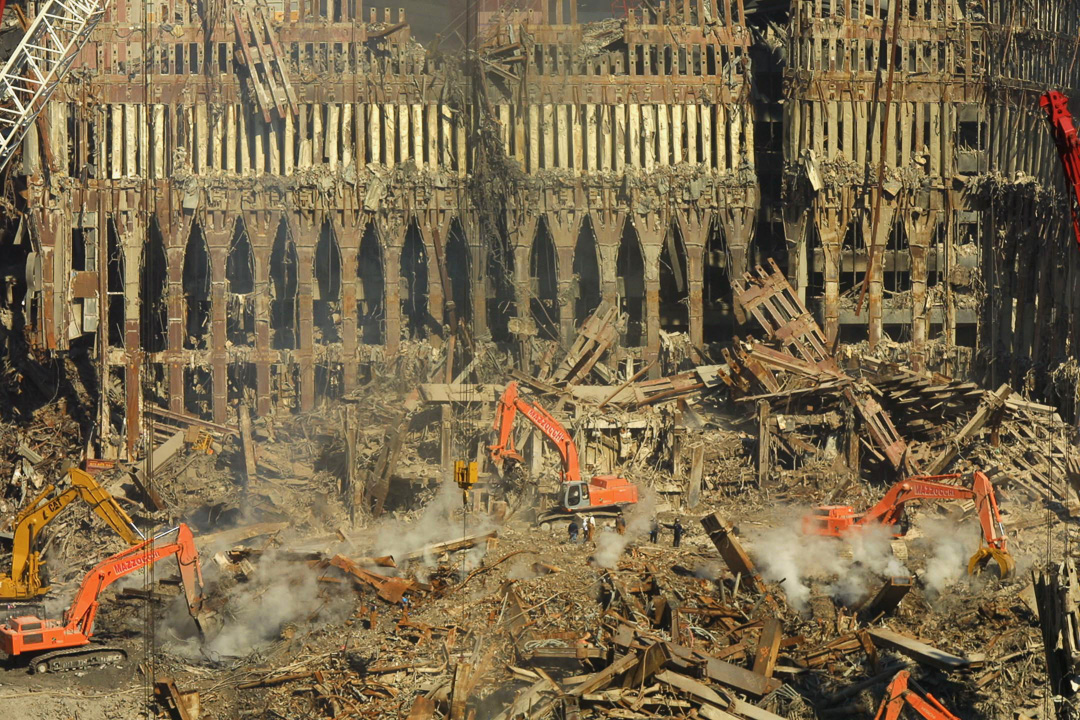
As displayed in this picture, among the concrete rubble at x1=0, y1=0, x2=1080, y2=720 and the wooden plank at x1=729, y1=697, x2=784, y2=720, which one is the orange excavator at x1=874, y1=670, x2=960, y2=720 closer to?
the wooden plank at x1=729, y1=697, x2=784, y2=720

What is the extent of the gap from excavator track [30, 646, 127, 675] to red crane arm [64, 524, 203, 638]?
0.37 metres

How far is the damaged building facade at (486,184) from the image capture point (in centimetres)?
4956

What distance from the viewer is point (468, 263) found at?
168ft

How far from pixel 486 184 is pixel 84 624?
1968 centimetres

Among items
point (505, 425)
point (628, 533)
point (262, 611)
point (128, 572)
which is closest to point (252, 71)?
point (505, 425)

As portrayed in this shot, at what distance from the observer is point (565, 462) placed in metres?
41.8

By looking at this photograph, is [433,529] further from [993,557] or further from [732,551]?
[993,557]

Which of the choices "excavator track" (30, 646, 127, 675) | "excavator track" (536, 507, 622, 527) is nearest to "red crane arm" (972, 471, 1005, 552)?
"excavator track" (536, 507, 622, 527)

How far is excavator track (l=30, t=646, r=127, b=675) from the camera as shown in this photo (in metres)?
35.0

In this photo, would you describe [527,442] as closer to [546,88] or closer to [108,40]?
[546,88]

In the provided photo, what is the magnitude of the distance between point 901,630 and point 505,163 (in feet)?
67.8

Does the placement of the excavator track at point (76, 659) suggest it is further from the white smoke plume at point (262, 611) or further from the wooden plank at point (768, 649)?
the wooden plank at point (768, 649)

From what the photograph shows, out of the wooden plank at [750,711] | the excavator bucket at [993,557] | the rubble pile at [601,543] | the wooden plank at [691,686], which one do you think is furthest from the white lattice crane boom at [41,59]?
the excavator bucket at [993,557]

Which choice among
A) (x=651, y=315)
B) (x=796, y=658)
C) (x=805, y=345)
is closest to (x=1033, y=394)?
(x=805, y=345)
